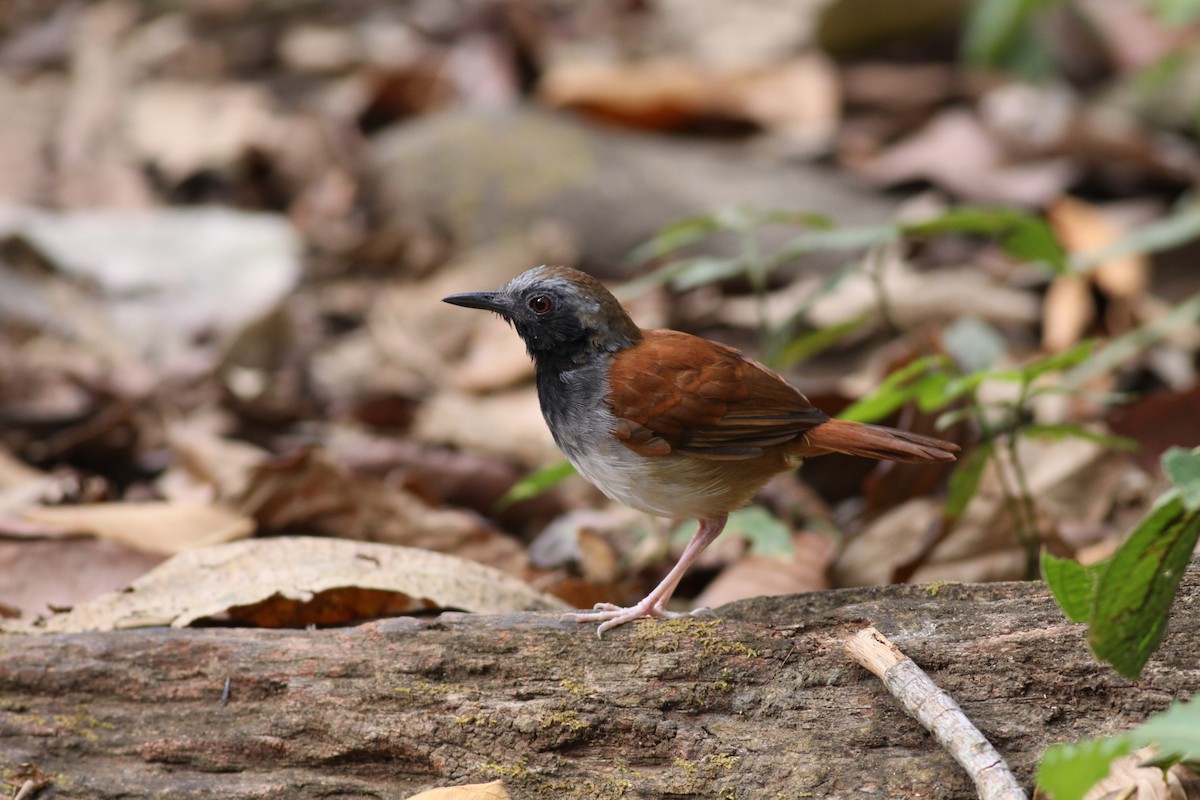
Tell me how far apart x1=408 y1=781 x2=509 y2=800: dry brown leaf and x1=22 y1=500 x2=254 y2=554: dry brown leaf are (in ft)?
5.70

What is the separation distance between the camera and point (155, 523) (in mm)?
4281

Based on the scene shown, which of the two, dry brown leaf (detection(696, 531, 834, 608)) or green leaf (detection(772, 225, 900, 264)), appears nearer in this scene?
dry brown leaf (detection(696, 531, 834, 608))

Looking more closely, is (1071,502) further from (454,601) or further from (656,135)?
(656,135)

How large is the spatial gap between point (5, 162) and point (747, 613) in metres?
7.64

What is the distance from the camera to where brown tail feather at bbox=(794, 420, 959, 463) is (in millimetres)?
3293

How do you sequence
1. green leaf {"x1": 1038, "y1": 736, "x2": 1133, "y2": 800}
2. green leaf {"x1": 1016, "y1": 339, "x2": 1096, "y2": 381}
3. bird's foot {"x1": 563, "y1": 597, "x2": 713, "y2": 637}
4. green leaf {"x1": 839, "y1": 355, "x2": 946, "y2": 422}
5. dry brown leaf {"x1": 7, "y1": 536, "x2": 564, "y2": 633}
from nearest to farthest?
green leaf {"x1": 1038, "y1": 736, "x2": 1133, "y2": 800} → bird's foot {"x1": 563, "y1": 597, "x2": 713, "y2": 637} → dry brown leaf {"x1": 7, "y1": 536, "x2": 564, "y2": 633} → green leaf {"x1": 1016, "y1": 339, "x2": 1096, "y2": 381} → green leaf {"x1": 839, "y1": 355, "x2": 946, "y2": 422}

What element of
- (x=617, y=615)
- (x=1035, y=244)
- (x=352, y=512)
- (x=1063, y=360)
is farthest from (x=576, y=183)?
(x=617, y=615)

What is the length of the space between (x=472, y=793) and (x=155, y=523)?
210 cm

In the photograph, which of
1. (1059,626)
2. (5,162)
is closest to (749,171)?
(5,162)

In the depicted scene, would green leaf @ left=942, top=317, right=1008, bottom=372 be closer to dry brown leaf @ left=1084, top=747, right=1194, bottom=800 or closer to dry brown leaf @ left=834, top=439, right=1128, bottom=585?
dry brown leaf @ left=834, top=439, right=1128, bottom=585

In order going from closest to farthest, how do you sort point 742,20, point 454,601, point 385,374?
1. point 454,601
2. point 385,374
3. point 742,20

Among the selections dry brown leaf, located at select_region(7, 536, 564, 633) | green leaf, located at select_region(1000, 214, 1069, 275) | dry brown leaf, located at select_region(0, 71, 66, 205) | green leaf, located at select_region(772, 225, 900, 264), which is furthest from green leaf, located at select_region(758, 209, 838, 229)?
dry brown leaf, located at select_region(0, 71, 66, 205)

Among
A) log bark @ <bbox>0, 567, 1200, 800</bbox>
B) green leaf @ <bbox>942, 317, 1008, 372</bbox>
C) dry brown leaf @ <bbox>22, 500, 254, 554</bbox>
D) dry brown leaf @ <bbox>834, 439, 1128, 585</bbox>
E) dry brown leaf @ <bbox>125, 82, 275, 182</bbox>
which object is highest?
log bark @ <bbox>0, 567, 1200, 800</bbox>

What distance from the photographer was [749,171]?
8.45 meters
